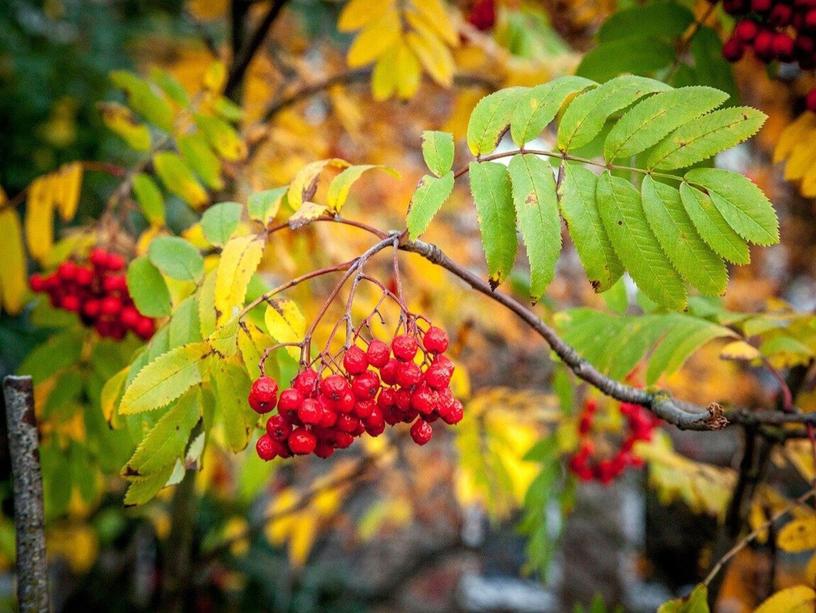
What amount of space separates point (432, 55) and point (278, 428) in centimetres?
144

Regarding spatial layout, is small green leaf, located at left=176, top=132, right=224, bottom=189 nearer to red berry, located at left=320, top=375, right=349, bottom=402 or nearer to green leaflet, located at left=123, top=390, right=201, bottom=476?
green leaflet, located at left=123, top=390, right=201, bottom=476

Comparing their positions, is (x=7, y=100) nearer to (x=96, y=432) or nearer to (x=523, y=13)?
(x=96, y=432)

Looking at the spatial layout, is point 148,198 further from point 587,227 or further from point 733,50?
point 733,50

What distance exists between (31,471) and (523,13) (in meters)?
2.53

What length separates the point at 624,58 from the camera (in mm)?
1516

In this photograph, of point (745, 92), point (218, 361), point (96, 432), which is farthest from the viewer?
point (745, 92)

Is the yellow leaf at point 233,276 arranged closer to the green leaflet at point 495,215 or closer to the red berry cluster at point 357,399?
the red berry cluster at point 357,399

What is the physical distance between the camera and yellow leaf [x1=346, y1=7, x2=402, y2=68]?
1.94m

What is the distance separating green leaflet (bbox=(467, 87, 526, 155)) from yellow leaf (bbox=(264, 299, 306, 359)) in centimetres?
42

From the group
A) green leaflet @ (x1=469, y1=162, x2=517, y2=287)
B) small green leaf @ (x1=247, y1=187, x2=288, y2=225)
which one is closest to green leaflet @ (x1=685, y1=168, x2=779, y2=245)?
green leaflet @ (x1=469, y1=162, x2=517, y2=287)

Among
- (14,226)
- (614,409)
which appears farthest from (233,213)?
(614,409)

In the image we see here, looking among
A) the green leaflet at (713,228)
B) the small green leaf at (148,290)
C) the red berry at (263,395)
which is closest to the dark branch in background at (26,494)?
the small green leaf at (148,290)

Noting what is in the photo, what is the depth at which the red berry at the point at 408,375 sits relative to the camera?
95 centimetres

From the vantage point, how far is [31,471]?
1077 mm
